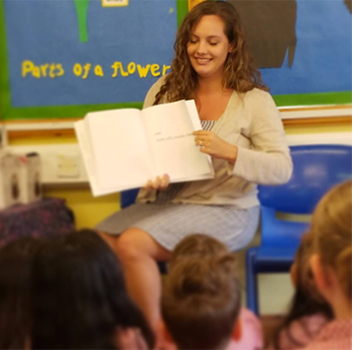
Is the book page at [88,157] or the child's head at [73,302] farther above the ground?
the book page at [88,157]

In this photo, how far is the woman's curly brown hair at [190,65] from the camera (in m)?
0.79

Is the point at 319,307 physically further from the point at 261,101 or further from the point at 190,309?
the point at 261,101

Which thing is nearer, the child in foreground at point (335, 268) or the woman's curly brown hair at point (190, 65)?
the child in foreground at point (335, 268)

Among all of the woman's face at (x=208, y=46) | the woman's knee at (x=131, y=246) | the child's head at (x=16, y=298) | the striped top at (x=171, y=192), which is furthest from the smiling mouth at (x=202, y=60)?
the child's head at (x=16, y=298)

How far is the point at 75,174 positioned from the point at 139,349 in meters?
0.29

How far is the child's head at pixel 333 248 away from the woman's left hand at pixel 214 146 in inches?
6.6

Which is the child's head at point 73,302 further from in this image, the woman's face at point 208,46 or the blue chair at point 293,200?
the woman's face at point 208,46

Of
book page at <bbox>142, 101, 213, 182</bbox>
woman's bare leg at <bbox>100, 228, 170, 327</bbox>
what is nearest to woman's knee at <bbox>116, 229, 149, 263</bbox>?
woman's bare leg at <bbox>100, 228, 170, 327</bbox>

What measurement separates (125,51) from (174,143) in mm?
208

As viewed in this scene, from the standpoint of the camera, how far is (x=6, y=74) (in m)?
0.78

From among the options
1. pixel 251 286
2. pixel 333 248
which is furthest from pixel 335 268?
pixel 251 286

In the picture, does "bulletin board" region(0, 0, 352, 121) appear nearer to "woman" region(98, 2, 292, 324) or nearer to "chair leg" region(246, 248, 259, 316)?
"woman" region(98, 2, 292, 324)

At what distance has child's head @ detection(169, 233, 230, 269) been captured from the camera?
2.31ft

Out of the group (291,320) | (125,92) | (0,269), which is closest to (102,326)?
(0,269)
